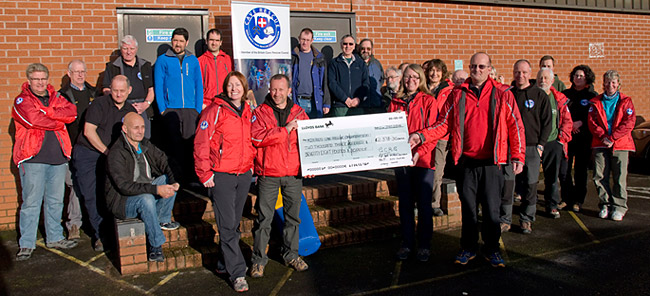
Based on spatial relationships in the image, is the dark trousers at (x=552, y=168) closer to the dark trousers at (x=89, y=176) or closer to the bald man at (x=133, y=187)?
the bald man at (x=133, y=187)

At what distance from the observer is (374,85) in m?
8.21

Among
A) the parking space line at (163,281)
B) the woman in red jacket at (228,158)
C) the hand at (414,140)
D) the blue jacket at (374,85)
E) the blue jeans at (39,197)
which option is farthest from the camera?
the blue jacket at (374,85)

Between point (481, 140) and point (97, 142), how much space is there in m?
4.25

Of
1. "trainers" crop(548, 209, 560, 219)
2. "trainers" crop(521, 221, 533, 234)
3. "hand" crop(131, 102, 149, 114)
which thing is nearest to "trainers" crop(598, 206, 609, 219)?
"trainers" crop(548, 209, 560, 219)

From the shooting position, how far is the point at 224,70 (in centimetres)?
718

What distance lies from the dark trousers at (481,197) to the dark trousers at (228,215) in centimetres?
229

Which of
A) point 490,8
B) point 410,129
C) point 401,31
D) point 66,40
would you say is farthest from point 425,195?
point 490,8

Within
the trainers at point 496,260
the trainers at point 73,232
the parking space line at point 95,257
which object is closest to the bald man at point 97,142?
the parking space line at point 95,257

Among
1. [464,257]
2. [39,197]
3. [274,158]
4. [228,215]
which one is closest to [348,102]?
[274,158]

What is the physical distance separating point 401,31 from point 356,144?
4.65 meters

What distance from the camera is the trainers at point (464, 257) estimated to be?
17.8 feet

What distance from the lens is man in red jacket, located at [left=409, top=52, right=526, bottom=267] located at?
5.15 m

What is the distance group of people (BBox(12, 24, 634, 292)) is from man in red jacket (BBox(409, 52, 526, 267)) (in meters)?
0.01

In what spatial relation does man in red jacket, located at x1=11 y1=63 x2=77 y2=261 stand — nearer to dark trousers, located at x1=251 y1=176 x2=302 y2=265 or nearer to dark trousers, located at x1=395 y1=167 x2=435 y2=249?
dark trousers, located at x1=251 y1=176 x2=302 y2=265
